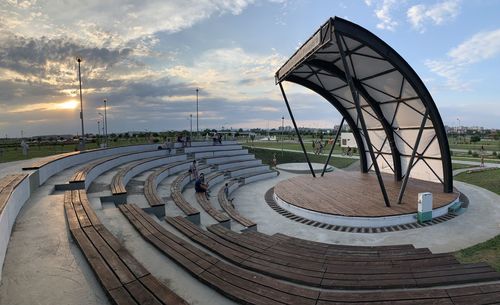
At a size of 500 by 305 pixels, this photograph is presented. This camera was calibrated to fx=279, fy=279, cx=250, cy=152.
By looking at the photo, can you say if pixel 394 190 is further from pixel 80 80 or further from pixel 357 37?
pixel 80 80

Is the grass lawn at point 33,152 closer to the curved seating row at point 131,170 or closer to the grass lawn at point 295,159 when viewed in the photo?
the curved seating row at point 131,170

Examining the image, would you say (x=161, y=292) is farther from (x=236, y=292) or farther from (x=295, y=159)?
(x=295, y=159)

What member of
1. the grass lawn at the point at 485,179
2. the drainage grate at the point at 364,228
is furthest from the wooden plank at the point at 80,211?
the grass lawn at the point at 485,179

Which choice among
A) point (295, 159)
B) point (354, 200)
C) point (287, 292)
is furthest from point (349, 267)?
point (295, 159)

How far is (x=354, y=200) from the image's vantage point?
15773 millimetres

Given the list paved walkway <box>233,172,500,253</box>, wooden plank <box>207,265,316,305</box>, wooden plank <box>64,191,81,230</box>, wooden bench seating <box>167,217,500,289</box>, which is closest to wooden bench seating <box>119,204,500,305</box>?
wooden plank <box>207,265,316,305</box>

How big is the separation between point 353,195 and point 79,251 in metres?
15.1

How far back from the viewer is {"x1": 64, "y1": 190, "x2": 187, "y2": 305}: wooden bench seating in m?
3.82

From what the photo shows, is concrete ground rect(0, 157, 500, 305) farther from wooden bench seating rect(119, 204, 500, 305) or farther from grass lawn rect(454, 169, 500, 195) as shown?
grass lawn rect(454, 169, 500, 195)

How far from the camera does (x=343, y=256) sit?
7195 mm

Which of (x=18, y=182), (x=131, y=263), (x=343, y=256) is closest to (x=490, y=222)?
(x=343, y=256)

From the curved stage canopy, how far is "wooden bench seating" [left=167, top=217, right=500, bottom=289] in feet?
24.7

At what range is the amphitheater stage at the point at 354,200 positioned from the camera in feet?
43.5

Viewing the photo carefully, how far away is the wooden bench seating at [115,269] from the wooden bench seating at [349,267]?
1943mm
